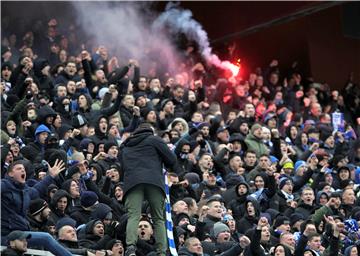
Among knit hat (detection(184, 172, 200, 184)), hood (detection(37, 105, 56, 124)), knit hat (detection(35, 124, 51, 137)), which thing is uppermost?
hood (detection(37, 105, 56, 124))

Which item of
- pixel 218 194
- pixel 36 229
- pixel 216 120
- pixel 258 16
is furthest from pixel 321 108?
pixel 36 229

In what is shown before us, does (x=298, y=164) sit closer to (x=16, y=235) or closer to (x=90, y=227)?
(x=90, y=227)

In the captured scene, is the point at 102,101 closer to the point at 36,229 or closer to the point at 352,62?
the point at 36,229

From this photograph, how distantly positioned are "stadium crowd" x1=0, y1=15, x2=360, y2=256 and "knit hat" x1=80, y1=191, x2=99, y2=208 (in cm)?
1

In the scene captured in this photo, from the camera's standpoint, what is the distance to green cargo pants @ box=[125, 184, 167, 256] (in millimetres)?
11992

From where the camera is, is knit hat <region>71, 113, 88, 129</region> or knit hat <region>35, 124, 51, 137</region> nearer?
knit hat <region>35, 124, 51, 137</region>

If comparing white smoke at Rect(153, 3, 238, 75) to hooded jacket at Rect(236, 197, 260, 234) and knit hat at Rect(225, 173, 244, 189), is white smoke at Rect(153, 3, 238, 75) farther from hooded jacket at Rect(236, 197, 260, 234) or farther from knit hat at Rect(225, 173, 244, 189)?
hooded jacket at Rect(236, 197, 260, 234)

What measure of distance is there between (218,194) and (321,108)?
7.98 m

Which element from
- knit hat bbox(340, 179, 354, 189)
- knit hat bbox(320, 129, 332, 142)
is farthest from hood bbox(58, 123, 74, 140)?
knit hat bbox(320, 129, 332, 142)

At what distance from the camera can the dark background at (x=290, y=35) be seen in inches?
973

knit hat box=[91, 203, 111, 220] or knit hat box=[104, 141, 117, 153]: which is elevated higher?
knit hat box=[104, 141, 117, 153]

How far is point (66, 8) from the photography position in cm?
2352

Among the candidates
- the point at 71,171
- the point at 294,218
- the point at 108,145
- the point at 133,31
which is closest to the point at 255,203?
the point at 294,218

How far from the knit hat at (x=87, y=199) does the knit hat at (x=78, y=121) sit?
116 inches
